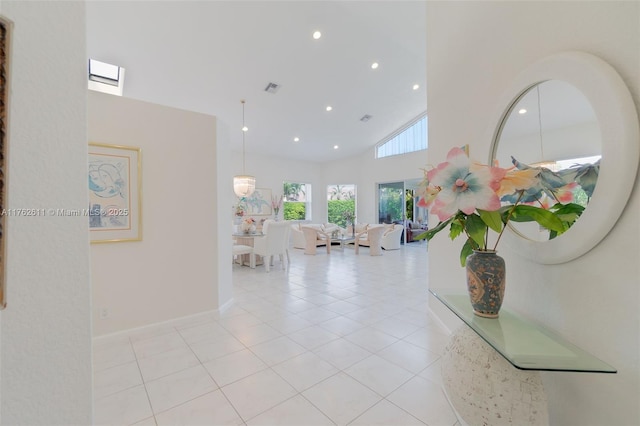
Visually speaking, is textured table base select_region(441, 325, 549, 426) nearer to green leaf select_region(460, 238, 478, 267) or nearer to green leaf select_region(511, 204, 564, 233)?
green leaf select_region(460, 238, 478, 267)

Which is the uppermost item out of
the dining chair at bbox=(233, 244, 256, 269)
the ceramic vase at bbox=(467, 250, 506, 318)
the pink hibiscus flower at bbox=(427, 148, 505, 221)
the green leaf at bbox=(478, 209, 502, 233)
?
the pink hibiscus flower at bbox=(427, 148, 505, 221)

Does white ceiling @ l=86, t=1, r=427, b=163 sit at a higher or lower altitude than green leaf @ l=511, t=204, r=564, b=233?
higher

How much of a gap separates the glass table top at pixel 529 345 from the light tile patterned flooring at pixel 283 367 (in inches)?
32.8

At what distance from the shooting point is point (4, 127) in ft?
1.90

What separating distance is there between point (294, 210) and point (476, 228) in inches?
357

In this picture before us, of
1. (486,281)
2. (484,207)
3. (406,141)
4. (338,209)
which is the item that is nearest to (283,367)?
(486,281)

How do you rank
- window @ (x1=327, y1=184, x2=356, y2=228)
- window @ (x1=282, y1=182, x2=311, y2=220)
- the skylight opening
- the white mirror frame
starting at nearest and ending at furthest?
the white mirror frame → the skylight opening → window @ (x1=282, y1=182, x2=311, y2=220) → window @ (x1=327, y1=184, x2=356, y2=228)

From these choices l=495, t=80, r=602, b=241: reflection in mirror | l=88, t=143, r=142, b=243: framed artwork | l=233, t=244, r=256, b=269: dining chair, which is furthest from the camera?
l=233, t=244, r=256, b=269: dining chair

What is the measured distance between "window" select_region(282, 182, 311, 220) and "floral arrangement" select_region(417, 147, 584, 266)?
866 cm

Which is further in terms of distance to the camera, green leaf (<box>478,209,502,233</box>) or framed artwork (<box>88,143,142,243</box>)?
framed artwork (<box>88,143,142,243</box>)

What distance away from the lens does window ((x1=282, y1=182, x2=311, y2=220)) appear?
984cm

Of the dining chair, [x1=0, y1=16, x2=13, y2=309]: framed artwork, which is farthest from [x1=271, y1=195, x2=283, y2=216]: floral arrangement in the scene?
[x1=0, y1=16, x2=13, y2=309]: framed artwork

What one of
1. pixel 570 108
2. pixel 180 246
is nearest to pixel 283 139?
pixel 180 246

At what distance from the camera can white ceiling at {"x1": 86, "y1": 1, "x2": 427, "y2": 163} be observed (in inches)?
136
